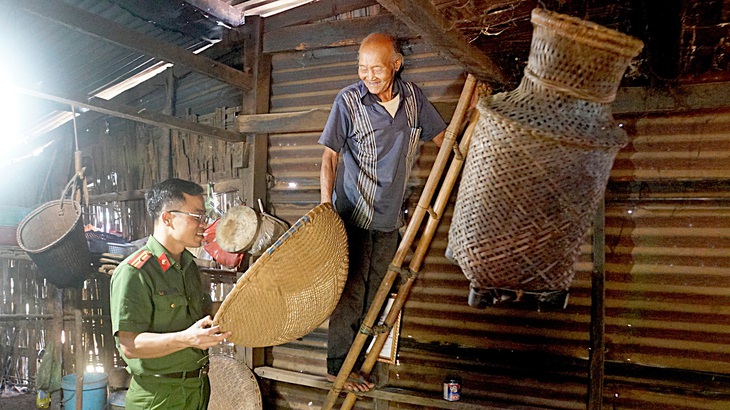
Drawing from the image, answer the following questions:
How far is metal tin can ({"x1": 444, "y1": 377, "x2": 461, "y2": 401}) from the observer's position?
4.00 m

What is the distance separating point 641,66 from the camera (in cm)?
364

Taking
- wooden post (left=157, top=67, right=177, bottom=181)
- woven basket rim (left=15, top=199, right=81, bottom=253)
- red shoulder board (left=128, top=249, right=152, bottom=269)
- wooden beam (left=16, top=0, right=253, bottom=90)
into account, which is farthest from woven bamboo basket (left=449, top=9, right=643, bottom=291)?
wooden post (left=157, top=67, right=177, bottom=181)

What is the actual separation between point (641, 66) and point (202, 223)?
365 cm

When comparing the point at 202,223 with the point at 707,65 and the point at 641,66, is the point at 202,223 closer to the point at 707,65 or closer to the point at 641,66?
the point at 641,66

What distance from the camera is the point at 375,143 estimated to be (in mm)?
3699

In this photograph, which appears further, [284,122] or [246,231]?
[284,122]

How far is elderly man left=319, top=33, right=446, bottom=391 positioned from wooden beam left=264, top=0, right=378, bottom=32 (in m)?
1.28

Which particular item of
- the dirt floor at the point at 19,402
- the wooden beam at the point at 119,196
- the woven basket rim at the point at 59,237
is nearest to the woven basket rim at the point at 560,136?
the woven basket rim at the point at 59,237

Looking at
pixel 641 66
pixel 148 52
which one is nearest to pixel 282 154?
pixel 148 52

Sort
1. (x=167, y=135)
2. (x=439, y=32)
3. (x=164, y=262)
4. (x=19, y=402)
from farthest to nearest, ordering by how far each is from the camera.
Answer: (x=19, y=402)
(x=167, y=135)
(x=164, y=262)
(x=439, y=32)

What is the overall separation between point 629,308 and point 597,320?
1.12 feet

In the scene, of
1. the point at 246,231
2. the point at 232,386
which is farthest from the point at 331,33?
the point at 232,386

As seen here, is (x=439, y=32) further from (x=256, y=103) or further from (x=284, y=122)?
(x=256, y=103)

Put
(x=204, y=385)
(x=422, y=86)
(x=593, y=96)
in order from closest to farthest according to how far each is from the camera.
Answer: (x=593, y=96) → (x=204, y=385) → (x=422, y=86)
